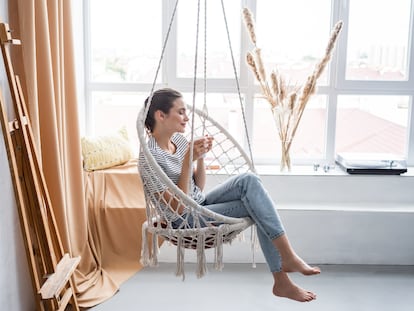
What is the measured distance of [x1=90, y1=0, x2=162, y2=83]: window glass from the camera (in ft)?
13.5

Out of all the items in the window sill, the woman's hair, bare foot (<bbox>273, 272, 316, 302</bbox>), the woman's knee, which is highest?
the woman's hair

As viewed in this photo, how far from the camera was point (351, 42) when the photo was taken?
13.8 feet

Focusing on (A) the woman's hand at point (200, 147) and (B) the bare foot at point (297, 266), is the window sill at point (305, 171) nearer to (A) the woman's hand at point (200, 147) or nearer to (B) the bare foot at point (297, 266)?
(A) the woman's hand at point (200, 147)

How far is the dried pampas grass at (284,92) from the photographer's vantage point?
3.84 meters

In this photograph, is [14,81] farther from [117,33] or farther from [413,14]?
[413,14]

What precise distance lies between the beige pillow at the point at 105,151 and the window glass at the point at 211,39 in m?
0.70

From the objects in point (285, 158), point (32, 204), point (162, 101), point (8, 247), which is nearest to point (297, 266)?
point (162, 101)

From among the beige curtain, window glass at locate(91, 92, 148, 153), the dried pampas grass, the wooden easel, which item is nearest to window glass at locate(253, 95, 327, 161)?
the dried pampas grass

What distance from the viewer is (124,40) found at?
4172mm

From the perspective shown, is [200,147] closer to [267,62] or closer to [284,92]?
[284,92]

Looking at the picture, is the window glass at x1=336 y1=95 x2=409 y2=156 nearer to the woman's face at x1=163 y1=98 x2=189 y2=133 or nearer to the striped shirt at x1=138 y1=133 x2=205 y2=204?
the striped shirt at x1=138 y1=133 x2=205 y2=204

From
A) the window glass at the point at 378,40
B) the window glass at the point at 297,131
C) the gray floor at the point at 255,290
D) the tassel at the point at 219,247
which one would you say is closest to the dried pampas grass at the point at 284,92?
the window glass at the point at 297,131

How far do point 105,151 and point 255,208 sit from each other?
1658 mm

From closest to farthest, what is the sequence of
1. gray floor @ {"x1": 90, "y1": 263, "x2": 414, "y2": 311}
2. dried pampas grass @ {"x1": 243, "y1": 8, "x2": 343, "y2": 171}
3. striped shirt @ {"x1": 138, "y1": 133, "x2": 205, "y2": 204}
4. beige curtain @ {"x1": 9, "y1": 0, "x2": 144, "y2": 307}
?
striped shirt @ {"x1": 138, "y1": 133, "x2": 205, "y2": 204}, beige curtain @ {"x1": 9, "y1": 0, "x2": 144, "y2": 307}, gray floor @ {"x1": 90, "y1": 263, "x2": 414, "y2": 311}, dried pampas grass @ {"x1": 243, "y1": 8, "x2": 343, "y2": 171}
